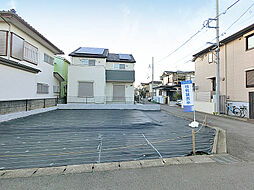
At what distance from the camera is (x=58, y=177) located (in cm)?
264

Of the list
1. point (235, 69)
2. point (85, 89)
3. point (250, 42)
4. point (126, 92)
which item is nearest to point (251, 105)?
point (235, 69)

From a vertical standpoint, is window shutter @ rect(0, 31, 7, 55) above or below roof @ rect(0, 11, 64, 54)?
below

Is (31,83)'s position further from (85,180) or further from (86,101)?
(85,180)

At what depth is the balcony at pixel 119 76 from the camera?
1521cm

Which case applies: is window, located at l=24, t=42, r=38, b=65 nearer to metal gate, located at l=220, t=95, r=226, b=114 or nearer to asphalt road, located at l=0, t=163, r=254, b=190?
asphalt road, located at l=0, t=163, r=254, b=190

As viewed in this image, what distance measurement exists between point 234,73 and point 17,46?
17698mm

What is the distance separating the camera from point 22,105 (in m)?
9.11

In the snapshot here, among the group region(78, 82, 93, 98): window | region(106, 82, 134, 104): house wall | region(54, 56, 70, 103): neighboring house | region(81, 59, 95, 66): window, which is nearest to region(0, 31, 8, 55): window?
region(78, 82, 93, 98): window

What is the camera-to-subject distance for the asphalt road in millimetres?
2400

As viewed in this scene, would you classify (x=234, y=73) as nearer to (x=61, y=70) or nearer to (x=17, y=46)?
(x=17, y=46)

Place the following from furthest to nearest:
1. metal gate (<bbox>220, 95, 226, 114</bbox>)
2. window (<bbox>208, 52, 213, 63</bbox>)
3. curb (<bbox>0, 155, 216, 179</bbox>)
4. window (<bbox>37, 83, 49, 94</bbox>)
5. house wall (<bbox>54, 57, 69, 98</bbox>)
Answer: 1. house wall (<bbox>54, 57, 69, 98</bbox>)
2. window (<bbox>208, 52, 213, 63</bbox>)
3. metal gate (<bbox>220, 95, 226, 114</bbox>)
4. window (<bbox>37, 83, 49, 94</bbox>)
5. curb (<bbox>0, 155, 216, 179</bbox>)

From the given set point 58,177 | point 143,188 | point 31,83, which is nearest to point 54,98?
point 31,83

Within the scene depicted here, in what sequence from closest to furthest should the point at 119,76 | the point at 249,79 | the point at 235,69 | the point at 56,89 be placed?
the point at 249,79 → the point at 235,69 → the point at 56,89 → the point at 119,76

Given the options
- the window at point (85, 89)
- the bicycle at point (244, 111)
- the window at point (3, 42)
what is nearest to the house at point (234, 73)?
the bicycle at point (244, 111)
